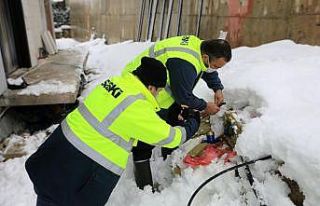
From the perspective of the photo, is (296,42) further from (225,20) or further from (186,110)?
(186,110)

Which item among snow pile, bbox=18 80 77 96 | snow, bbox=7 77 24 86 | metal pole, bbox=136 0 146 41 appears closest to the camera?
snow pile, bbox=18 80 77 96

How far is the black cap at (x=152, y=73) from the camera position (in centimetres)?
197

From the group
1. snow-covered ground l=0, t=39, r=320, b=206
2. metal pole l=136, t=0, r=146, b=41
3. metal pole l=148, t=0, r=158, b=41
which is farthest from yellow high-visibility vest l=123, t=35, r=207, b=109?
metal pole l=136, t=0, r=146, b=41

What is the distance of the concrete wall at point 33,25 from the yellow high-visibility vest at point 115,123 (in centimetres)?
562

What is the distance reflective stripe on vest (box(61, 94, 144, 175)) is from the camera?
190 centimetres

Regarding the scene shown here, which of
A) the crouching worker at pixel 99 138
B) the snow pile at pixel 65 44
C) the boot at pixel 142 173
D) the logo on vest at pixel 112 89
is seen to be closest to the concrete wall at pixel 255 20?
the boot at pixel 142 173

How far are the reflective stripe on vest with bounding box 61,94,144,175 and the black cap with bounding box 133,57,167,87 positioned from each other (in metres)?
0.11

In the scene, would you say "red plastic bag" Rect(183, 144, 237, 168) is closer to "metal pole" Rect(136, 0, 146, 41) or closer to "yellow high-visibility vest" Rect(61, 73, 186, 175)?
"yellow high-visibility vest" Rect(61, 73, 186, 175)

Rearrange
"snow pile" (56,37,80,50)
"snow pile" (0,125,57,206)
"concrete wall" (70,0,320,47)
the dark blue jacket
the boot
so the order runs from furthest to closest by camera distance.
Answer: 1. "snow pile" (56,37,80,50)
2. "concrete wall" (70,0,320,47)
3. "snow pile" (0,125,57,206)
4. the boot
5. the dark blue jacket

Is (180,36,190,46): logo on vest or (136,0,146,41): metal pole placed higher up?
(180,36,190,46): logo on vest

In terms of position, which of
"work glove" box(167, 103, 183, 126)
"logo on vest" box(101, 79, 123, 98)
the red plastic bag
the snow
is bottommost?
the snow

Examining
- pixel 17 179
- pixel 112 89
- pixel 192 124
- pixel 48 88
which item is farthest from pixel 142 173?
pixel 48 88

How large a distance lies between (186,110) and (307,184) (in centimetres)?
124

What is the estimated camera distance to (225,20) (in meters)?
5.66
